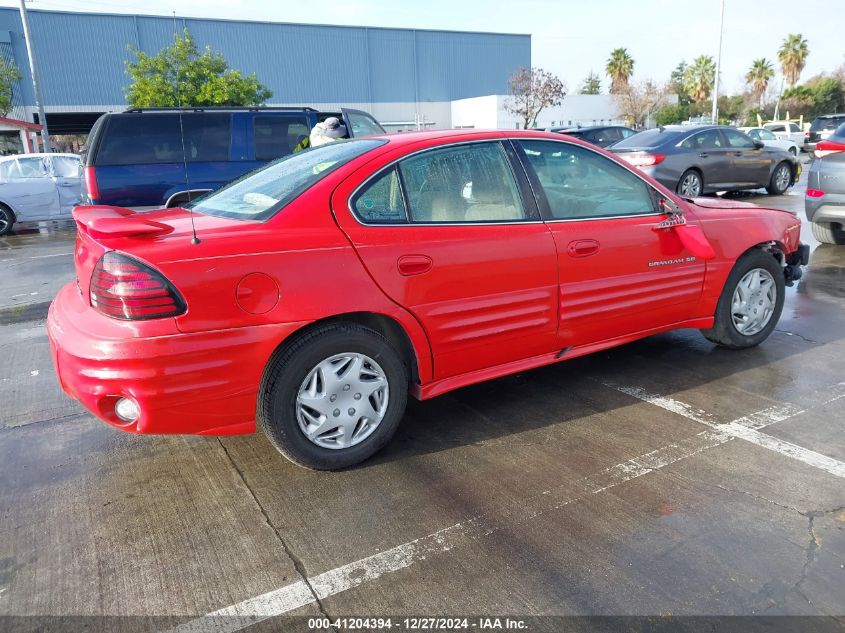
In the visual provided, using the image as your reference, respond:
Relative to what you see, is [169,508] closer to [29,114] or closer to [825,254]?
[825,254]

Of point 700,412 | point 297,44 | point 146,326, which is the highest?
point 297,44

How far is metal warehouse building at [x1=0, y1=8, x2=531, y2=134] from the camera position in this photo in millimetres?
38125

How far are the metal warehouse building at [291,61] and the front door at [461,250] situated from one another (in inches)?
1335

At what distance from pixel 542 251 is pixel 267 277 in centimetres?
156

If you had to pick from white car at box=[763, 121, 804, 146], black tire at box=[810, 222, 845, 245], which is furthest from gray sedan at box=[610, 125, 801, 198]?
white car at box=[763, 121, 804, 146]

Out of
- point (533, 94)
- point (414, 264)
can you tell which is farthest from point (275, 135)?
point (533, 94)

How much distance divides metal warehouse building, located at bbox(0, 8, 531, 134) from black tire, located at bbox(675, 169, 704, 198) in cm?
2479

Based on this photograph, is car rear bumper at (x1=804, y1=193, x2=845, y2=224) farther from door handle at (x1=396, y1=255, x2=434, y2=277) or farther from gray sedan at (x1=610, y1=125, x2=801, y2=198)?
door handle at (x1=396, y1=255, x2=434, y2=277)

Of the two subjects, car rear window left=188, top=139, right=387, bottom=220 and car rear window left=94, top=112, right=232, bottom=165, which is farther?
car rear window left=94, top=112, right=232, bottom=165

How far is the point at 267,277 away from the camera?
9.59 feet

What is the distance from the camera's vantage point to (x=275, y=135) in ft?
33.3

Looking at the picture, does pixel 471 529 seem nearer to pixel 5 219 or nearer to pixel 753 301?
pixel 753 301

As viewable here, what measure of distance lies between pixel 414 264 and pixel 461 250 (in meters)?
0.29

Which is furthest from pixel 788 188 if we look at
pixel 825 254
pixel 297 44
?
pixel 297 44
